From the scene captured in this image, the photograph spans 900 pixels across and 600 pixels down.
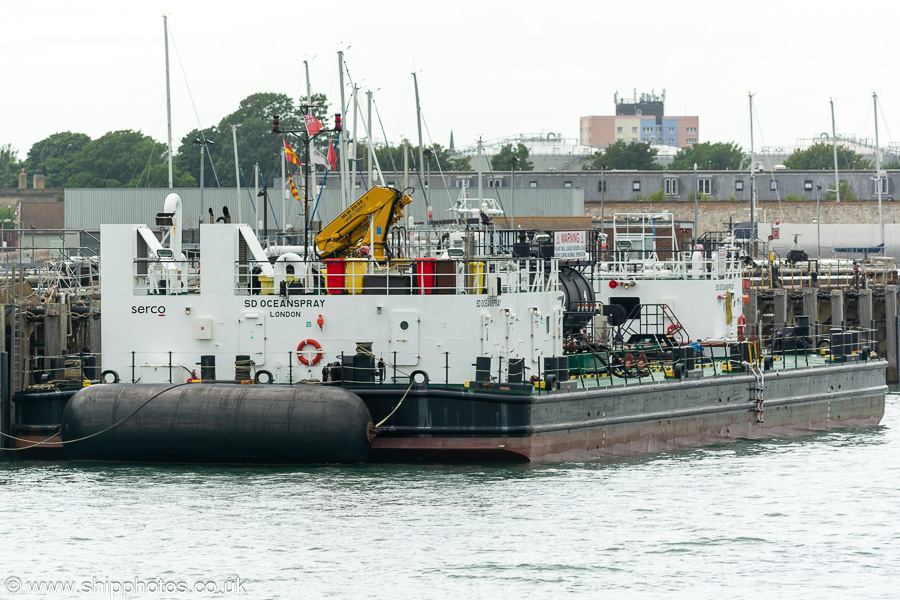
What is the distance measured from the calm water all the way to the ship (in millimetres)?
661

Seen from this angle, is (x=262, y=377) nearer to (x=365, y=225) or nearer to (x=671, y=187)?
(x=365, y=225)

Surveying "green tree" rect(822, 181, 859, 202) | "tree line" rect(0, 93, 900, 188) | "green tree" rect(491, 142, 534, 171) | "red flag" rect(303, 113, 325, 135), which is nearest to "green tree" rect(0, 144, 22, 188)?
"tree line" rect(0, 93, 900, 188)

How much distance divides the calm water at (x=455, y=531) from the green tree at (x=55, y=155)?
97.2 metres

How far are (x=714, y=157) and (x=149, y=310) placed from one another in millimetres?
100656

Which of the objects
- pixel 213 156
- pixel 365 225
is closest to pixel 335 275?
pixel 365 225

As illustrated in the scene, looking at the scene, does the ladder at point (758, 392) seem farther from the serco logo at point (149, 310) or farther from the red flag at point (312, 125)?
the serco logo at point (149, 310)

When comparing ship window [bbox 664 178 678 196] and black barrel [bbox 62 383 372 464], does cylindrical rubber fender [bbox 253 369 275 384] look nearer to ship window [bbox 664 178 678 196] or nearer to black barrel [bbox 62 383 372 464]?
black barrel [bbox 62 383 372 464]

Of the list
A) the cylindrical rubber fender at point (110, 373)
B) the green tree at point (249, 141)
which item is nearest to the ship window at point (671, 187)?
the green tree at point (249, 141)

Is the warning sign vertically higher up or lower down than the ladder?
higher up

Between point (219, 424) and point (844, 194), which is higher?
point (844, 194)

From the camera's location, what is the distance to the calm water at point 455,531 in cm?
1761

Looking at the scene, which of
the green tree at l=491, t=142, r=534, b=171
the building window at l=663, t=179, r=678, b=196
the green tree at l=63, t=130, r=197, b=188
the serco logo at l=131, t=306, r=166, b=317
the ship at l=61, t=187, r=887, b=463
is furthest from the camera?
the green tree at l=491, t=142, r=534, b=171

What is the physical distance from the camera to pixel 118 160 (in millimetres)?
100938

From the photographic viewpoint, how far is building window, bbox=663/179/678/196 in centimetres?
8500
